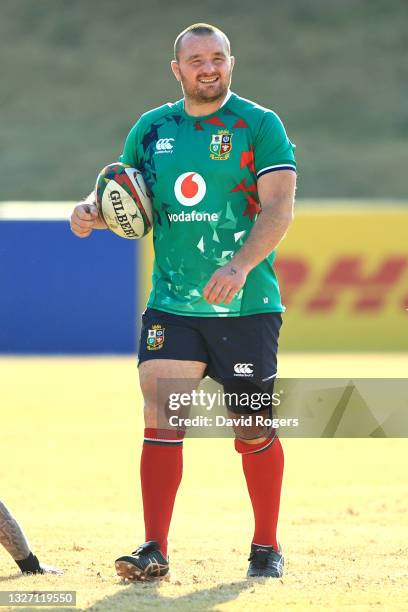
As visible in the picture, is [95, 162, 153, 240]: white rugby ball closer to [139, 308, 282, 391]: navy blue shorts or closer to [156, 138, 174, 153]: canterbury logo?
[156, 138, 174, 153]: canterbury logo

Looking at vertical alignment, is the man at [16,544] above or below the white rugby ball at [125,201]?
below

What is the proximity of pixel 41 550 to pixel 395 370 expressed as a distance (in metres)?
9.70

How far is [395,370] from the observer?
15383mm

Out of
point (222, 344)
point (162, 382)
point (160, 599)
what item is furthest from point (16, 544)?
point (222, 344)

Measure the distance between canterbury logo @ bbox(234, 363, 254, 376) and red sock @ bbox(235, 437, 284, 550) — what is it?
12.9 inches

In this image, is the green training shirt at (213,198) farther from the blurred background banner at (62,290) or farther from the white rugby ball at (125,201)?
the blurred background banner at (62,290)

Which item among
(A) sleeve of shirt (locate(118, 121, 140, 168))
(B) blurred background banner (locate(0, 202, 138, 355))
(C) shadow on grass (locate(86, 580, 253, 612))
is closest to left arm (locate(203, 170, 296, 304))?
(A) sleeve of shirt (locate(118, 121, 140, 168))

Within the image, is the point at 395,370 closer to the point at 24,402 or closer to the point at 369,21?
the point at 24,402

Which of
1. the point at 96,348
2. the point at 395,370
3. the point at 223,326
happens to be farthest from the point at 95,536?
the point at 96,348

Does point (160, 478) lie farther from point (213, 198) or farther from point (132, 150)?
point (132, 150)

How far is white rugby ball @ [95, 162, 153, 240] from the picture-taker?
5621 mm

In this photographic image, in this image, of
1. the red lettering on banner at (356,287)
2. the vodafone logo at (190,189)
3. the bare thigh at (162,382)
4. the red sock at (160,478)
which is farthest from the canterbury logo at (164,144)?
the red lettering on banner at (356,287)

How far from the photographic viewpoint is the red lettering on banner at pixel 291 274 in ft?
60.5

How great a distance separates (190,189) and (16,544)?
1619 mm
